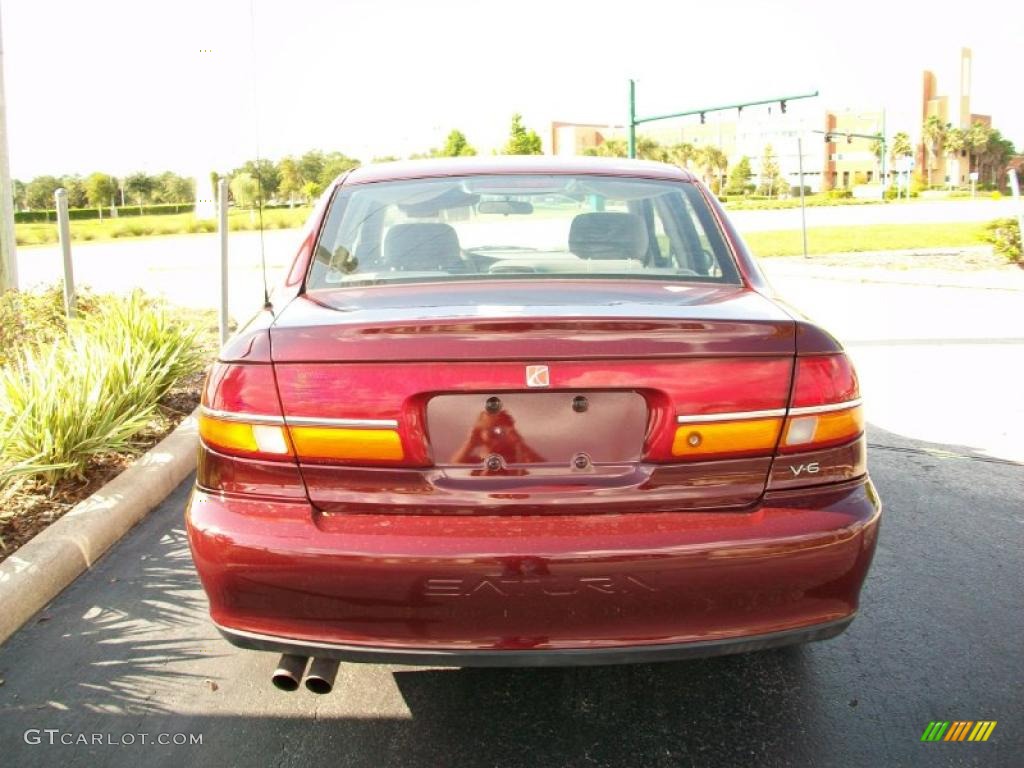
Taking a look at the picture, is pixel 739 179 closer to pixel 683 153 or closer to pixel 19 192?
pixel 683 153

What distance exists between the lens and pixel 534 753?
262 centimetres

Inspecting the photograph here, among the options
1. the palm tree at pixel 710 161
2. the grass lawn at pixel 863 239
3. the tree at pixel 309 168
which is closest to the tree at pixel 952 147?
the palm tree at pixel 710 161

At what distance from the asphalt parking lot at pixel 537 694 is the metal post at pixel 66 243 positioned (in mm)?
3636

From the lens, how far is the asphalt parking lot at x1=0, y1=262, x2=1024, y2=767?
2.63 m

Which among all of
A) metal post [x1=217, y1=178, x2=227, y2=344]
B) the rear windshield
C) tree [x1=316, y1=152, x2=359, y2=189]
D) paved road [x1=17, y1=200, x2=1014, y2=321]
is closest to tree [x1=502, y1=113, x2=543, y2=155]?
paved road [x1=17, y1=200, x2=1014, y2=321]

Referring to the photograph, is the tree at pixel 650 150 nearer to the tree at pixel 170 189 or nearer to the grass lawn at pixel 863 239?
the tree at pixel 170 189

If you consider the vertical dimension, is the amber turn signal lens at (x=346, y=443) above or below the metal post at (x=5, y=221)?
below

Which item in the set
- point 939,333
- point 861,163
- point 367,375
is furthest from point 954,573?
point 861,163

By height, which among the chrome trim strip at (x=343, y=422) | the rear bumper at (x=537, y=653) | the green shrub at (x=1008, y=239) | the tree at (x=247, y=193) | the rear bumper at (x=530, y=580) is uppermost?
the tree at (x=247, y=193)

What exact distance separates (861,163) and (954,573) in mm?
135504

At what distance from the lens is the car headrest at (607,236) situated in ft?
11.1

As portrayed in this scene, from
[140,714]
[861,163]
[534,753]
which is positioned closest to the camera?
[534,753]

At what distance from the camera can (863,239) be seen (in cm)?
2567

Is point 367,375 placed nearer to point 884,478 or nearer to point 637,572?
point 637,572
